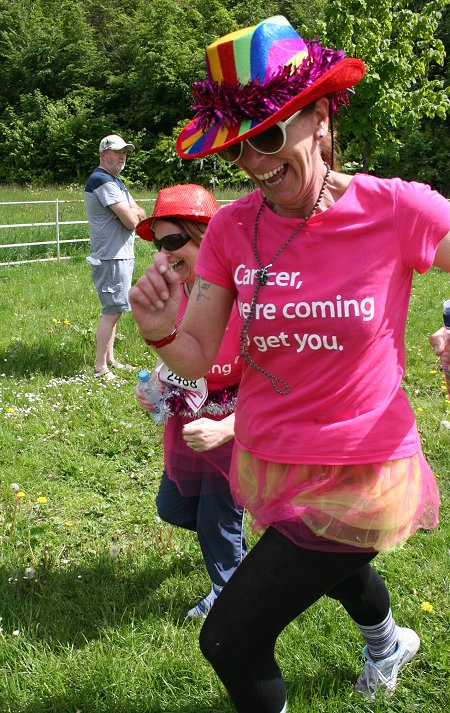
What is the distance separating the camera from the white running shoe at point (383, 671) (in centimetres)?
244

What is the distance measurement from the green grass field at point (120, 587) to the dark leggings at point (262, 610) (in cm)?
63

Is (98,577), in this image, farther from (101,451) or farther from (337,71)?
(337,71)

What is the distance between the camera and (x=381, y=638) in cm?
A: 242

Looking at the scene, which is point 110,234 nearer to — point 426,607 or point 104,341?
point 104,341

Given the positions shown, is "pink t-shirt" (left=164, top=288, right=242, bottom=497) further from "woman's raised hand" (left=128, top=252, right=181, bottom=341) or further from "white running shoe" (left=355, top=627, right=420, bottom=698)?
"white running shoe" (left=355, top=627, right=420, bottom=698)

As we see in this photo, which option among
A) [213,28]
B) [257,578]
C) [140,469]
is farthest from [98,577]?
[213,28]

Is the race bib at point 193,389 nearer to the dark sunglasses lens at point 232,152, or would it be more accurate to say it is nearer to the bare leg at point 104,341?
the dark sunglasses lens at point 232,152

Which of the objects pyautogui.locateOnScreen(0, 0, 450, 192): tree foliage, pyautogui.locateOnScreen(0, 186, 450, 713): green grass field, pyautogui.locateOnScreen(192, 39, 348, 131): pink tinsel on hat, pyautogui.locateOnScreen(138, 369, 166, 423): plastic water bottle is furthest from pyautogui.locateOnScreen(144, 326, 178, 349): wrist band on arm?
pyautogui.locateOnScreen(0, 0, 450, 192): tree foliage

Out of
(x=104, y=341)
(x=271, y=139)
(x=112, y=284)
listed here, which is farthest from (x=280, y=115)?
(x=112, y=284)

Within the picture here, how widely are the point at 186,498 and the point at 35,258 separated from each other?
9496 mm

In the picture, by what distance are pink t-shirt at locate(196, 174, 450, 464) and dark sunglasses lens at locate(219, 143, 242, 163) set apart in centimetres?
19

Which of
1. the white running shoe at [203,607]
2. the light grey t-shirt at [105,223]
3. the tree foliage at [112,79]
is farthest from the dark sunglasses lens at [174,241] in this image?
the tree foliage at [112,79]

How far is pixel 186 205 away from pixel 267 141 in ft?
3.25

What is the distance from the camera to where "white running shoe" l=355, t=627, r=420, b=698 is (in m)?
2.44
